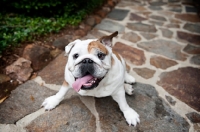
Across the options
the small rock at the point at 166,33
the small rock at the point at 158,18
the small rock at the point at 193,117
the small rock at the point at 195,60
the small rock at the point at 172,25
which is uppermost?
the small rock at the point at 158,18

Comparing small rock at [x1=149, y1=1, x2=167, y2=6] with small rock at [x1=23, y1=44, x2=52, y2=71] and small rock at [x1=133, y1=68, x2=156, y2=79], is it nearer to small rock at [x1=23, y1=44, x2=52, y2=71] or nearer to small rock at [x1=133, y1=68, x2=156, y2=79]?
small rock at [x1=133, y1=68, x2=156, y2=79]

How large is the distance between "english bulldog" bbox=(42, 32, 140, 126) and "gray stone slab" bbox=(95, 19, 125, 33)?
8.56 ft

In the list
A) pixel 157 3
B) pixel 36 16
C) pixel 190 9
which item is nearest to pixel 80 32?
pixel 36 16

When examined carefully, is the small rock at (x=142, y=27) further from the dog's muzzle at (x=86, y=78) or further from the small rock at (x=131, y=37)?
the dog's muzzle at (x=86, y=78)

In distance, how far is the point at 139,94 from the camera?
3150mm

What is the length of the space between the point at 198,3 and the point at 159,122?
17.5 ft

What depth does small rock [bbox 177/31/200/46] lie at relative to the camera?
474 cm

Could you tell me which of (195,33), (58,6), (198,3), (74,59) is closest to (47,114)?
(74,59)

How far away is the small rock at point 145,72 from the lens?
11.7 ft

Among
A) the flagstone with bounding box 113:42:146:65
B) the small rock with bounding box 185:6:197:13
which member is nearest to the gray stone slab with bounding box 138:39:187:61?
the flagstone with bounding box 113:42:146:65

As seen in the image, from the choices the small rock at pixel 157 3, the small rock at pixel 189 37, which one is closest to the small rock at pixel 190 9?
the small rock at pixel 157 3

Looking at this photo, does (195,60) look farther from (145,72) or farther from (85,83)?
(85,83)

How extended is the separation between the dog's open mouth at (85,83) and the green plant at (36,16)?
85.3 inches

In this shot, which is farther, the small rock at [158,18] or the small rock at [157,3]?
the small rock at [157,3]
